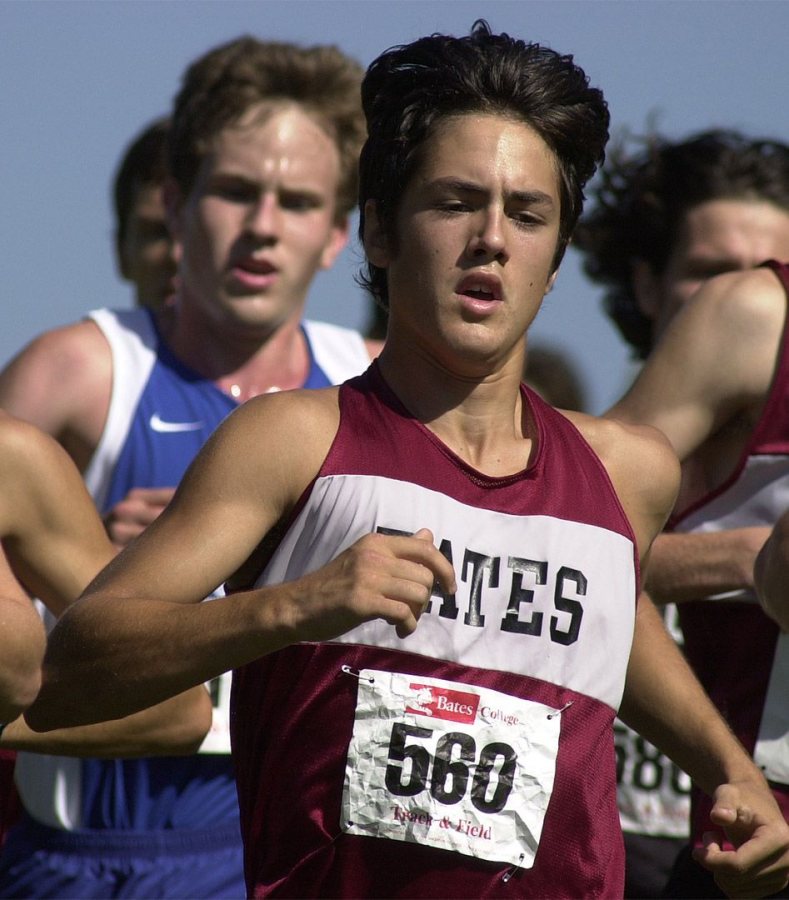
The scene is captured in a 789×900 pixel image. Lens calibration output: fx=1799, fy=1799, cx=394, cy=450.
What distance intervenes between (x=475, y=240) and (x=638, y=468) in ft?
1.79

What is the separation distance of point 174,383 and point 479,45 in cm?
201

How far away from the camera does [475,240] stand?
3.04 meters

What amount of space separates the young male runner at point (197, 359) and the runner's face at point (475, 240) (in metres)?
1.56

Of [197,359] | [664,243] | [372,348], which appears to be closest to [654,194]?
[664,243]

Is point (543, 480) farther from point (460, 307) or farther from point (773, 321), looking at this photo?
point (773, 321)

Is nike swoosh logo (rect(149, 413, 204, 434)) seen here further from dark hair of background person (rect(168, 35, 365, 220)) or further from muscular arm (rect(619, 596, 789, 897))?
muscular arm (rect(619, 596, 789, 897))

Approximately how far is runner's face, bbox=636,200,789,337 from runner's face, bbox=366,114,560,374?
1.97 metres

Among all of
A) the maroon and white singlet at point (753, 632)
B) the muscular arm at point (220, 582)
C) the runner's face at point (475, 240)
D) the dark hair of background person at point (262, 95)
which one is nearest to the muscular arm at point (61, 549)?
the muscular arm at point (220, 582)

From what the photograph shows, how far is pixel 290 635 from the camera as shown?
2580mm

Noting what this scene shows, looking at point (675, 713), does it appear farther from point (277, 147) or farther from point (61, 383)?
point (277, 147)

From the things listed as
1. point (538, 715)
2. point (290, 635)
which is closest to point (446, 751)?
point (538, 715)

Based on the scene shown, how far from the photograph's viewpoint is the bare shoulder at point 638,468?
10.6 ft

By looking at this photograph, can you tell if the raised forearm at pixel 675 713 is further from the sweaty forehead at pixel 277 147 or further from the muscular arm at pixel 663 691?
the sweaty forehead at pixel 277 147

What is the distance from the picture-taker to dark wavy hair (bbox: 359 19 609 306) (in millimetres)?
3184
